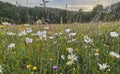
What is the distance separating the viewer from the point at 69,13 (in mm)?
5598

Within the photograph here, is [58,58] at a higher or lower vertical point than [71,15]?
lower

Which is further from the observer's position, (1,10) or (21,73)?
(1,10)

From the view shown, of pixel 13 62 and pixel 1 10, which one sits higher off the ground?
pixel 13 62

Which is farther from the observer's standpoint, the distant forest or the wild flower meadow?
the distant forest

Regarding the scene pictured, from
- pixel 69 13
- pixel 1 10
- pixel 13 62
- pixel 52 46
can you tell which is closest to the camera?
pixel 13 62

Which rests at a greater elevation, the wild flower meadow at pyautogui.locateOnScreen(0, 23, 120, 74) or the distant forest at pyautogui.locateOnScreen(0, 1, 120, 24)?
the distant forest at pyautogui.locateOnScreen(0, 1, 120, 24)

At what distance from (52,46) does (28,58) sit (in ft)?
1.13

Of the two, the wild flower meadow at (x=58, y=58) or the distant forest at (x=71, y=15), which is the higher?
the distant forest at (x=71, y=15)

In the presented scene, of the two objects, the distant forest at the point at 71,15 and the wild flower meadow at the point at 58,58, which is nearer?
the wild flower meadow at the point at 58,58

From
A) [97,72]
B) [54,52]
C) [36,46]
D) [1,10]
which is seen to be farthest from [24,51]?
[1,10]

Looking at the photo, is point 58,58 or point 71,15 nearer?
point 58,58

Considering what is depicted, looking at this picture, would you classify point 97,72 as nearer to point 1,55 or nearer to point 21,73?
point 21,73

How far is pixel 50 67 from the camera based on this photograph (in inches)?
105

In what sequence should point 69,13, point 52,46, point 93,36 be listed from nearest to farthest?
point 52,46 < point 93,36 < point 69,13
